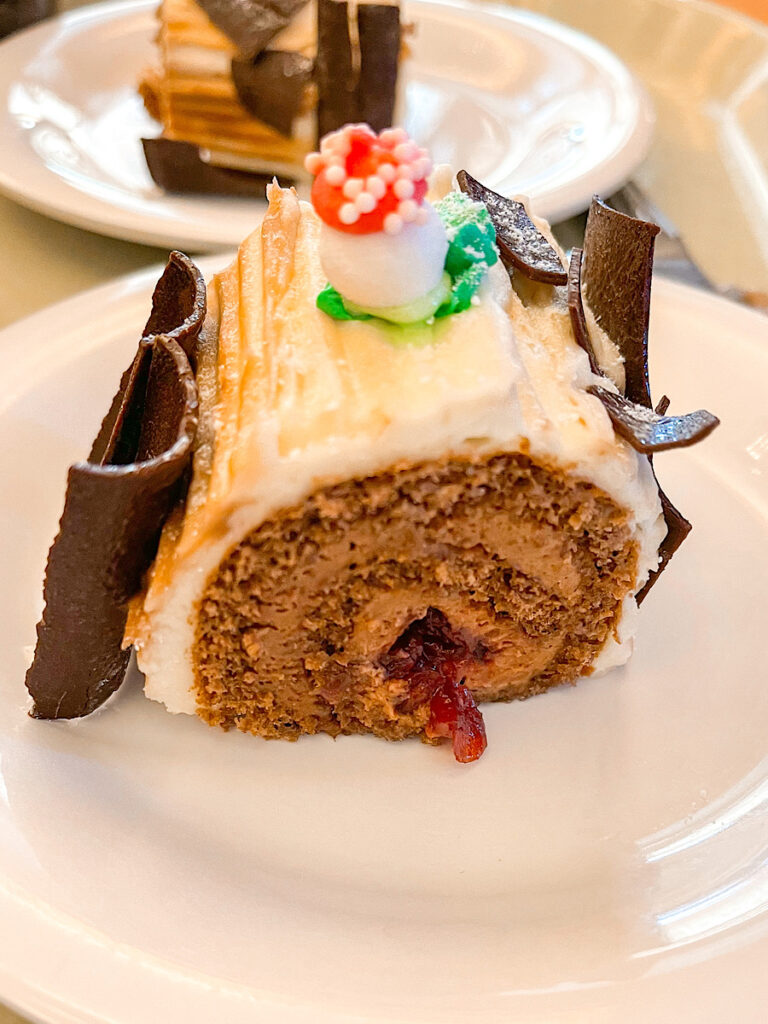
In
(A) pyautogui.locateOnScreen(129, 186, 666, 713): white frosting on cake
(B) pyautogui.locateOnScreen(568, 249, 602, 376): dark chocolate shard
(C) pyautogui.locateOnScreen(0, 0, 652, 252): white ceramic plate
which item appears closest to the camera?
(A) pyautogui.locateOnScreen(129, 186, 666, 713): white frosting on cake

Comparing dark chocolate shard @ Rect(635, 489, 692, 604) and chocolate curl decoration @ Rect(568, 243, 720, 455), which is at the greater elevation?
chocolate curl decoration @ Rect(568, 243, 720, 455)

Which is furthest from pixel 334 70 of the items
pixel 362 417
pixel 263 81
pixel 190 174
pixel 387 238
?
pixel 362 417

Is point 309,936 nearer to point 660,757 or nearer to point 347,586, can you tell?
point 347,586

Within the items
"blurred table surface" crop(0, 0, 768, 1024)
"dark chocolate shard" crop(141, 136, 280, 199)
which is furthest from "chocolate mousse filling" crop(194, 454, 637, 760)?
"dark chocolate shard" crop(141, 136, 280, 199)

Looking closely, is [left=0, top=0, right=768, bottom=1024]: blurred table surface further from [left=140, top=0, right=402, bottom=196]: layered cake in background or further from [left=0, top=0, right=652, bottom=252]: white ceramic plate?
[left=140, top=0, right=402, bottom=196]: layered cake in background

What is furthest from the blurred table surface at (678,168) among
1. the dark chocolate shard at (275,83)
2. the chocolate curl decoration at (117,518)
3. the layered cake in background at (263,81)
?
the chocolate curl decoration at (117,518)
